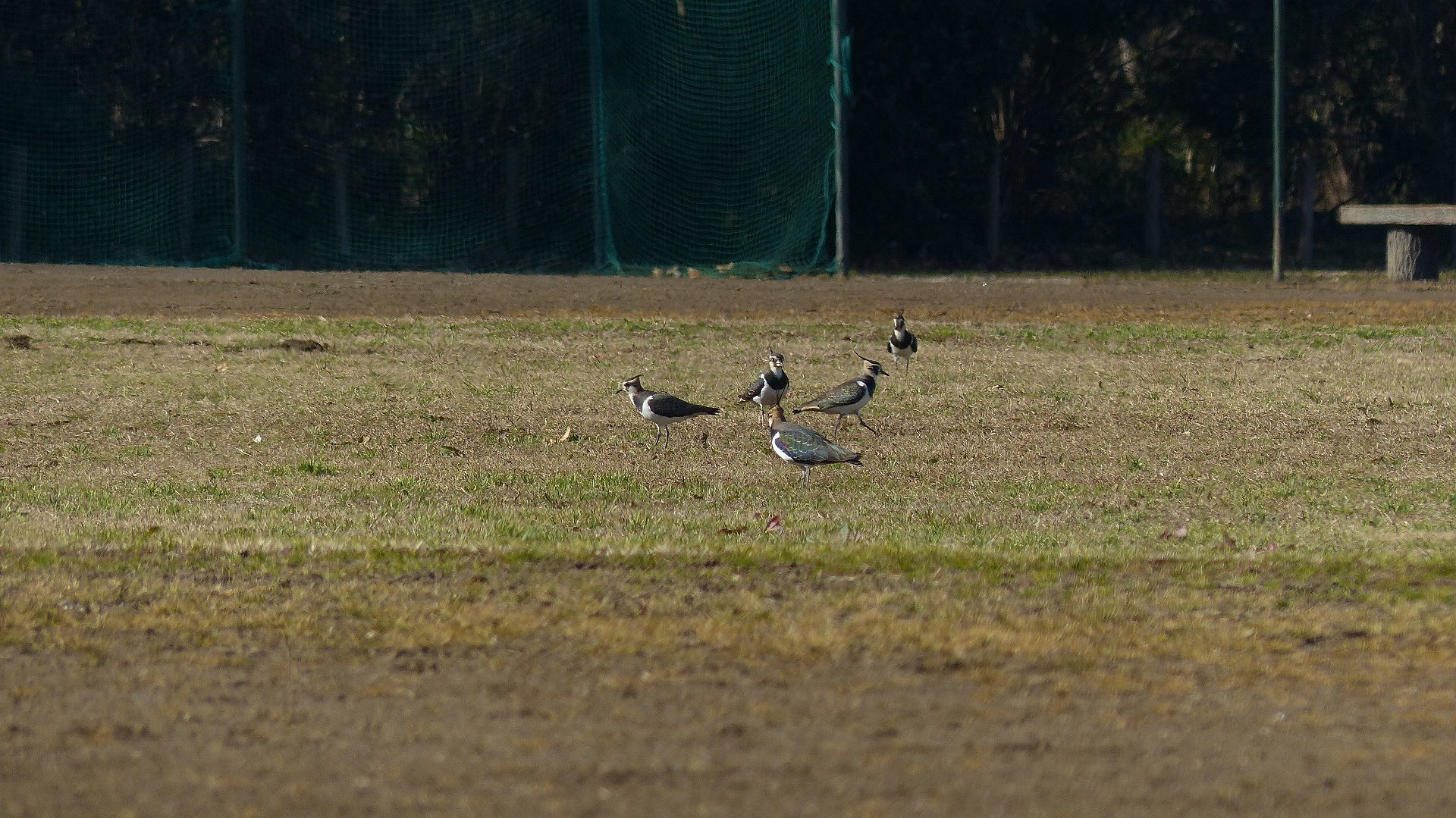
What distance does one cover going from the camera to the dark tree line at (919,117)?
2689 centimetres

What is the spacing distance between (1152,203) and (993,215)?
135 inches

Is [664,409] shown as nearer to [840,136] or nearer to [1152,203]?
[840,136]

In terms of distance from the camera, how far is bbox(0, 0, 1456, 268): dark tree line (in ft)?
88.2

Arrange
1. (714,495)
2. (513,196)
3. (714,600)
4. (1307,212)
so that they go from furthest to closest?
1. (1307,212)
2. (513,196)
3. (714,495)
4. (714,600)

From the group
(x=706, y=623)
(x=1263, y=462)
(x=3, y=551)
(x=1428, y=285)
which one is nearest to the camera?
(x=706, y=623)

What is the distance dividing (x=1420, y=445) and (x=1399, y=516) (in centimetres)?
266

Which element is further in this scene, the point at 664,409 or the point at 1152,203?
the point at 1152,203

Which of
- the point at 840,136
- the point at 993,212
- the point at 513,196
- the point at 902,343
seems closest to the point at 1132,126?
the point at 993,212

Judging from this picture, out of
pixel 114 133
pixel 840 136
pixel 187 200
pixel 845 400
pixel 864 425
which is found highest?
pixel 114 133

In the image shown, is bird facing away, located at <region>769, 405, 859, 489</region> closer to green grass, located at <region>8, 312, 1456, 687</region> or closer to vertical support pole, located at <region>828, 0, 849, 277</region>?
green grass, located at <region>8, 312, 1456, 687</region>

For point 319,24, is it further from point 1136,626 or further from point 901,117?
point 1136,626

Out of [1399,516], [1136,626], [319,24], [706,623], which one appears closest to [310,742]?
[706,623]

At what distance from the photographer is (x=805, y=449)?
10.3m

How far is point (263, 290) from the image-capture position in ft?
70.6
